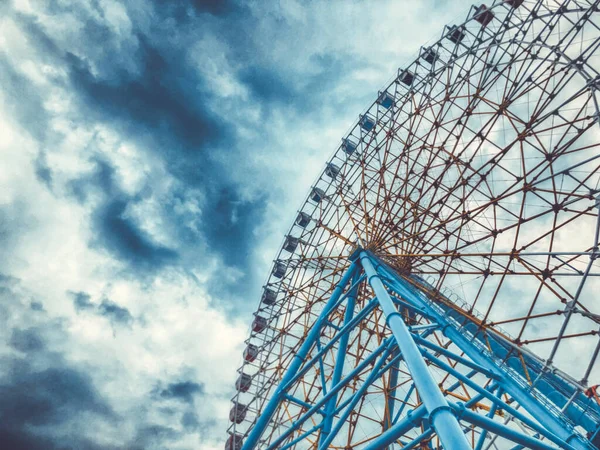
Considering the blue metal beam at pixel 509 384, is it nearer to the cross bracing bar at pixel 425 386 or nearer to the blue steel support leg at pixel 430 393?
the cross bracing bar at pixel 425 386

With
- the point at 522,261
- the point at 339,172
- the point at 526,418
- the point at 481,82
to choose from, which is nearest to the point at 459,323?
the point at 522,261

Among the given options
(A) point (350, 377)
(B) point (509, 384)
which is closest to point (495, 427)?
(B) point (509, 384)

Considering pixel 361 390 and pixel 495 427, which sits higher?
pixel 361 390

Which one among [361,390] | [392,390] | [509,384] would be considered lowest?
[509,384]

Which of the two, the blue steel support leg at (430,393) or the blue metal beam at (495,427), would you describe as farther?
the blue metal beam at (495,427)

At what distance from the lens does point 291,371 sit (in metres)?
15.3

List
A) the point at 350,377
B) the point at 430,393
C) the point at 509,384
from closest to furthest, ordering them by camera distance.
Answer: the point at 430,393 < the point at 509,384 < the point at 350,377

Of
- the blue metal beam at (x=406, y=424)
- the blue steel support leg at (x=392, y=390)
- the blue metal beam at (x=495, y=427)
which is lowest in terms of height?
the blue metal beam at (x=495, y=427)

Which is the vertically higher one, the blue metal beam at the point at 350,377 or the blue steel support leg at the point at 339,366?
the blue steel support leg at the point at 339,366

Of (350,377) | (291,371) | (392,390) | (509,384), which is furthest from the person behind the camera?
(392,390)

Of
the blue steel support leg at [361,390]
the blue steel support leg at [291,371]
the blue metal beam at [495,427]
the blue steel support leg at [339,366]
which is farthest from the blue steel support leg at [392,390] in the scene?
the blue metal beam at [495,427]

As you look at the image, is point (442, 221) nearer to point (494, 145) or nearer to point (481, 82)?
point (494, 145)

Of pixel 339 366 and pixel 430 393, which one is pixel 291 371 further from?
pixel 430 393

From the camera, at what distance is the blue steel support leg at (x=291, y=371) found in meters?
14.3
